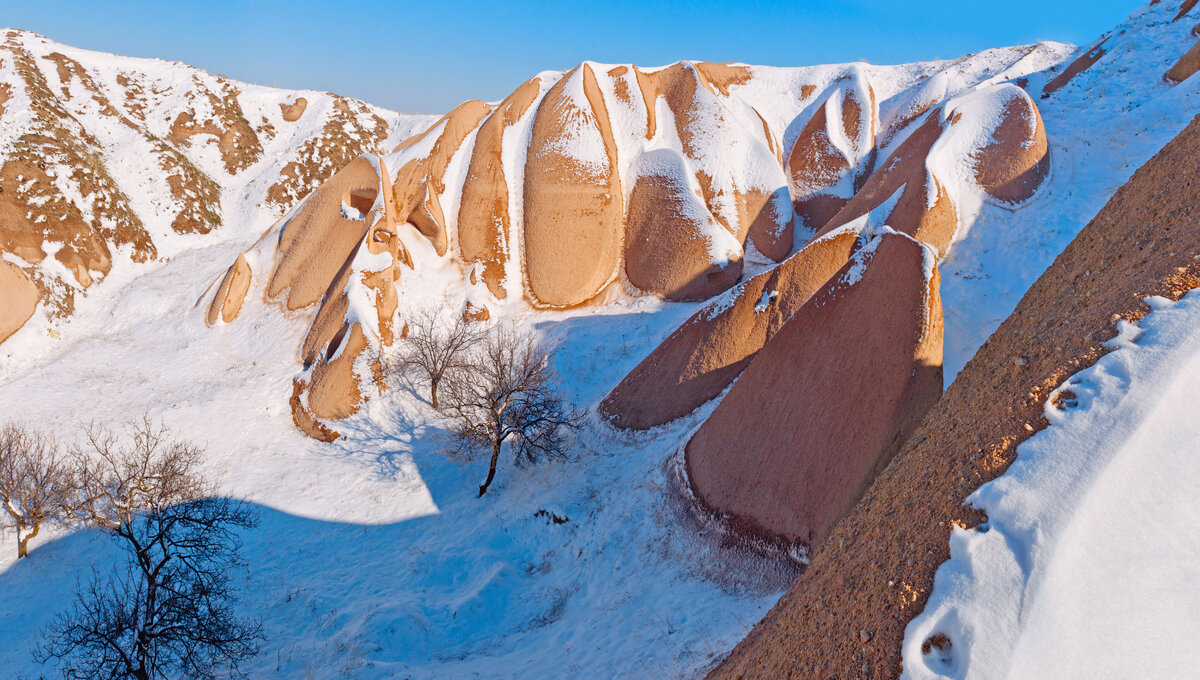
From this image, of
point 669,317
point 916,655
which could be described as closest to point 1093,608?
point 916,655

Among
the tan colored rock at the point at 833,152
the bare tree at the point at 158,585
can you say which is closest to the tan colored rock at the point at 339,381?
the bare tree at the point at 158,585

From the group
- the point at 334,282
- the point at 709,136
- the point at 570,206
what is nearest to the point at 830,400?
the point at 570,206

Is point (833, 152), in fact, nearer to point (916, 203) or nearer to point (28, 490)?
point (916, 203)

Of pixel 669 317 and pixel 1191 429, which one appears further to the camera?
pixel 669 317

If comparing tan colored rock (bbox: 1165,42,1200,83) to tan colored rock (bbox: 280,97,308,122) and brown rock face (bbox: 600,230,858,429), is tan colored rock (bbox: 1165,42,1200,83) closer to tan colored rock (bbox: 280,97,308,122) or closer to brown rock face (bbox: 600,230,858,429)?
brown rock face (bbox: 600,230,858,429)

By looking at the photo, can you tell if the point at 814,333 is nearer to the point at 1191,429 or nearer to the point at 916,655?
the point at 1191,429

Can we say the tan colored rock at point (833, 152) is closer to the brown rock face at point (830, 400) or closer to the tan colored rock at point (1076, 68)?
the tan colored rock at point (1076, 68)

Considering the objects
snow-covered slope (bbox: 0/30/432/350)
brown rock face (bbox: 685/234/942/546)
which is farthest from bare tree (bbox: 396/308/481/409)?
snow-covered slope (bbox: 0/30/432/350)
